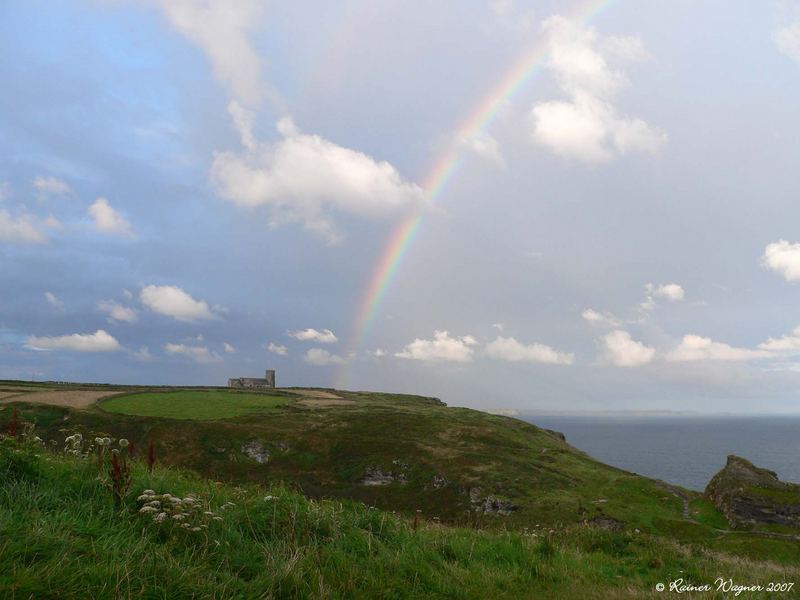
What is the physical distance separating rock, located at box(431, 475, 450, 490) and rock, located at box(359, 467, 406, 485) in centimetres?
398

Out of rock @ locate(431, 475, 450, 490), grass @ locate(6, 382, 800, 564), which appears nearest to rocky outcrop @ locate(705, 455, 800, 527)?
grass @ locate(6, 382, 800, 564)

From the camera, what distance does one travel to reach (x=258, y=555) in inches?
319

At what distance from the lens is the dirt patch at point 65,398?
86750 mm

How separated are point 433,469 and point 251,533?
198ft

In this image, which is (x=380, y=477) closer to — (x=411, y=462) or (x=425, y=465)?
(x=411, y=462)

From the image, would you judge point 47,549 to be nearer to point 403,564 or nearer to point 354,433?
point 403,564

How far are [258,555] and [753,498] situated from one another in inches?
2200

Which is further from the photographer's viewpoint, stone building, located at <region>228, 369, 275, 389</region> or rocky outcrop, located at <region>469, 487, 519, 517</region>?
stone building, located at <region>228, 369, 275, 389</region>

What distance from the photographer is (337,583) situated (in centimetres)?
765

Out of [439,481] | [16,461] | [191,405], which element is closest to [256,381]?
[191,405]

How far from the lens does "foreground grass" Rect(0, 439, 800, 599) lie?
20.7 ft

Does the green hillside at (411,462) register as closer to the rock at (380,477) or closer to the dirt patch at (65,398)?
the rock at (380,477)

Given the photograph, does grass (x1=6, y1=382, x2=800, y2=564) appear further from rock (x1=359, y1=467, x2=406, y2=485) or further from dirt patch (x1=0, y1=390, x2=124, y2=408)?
dirt patch (x1=0, y1=390, x2=124, y2=408)

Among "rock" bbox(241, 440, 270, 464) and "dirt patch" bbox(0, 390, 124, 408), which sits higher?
"dirt patch" bbox(0, 390, 124, 408)
